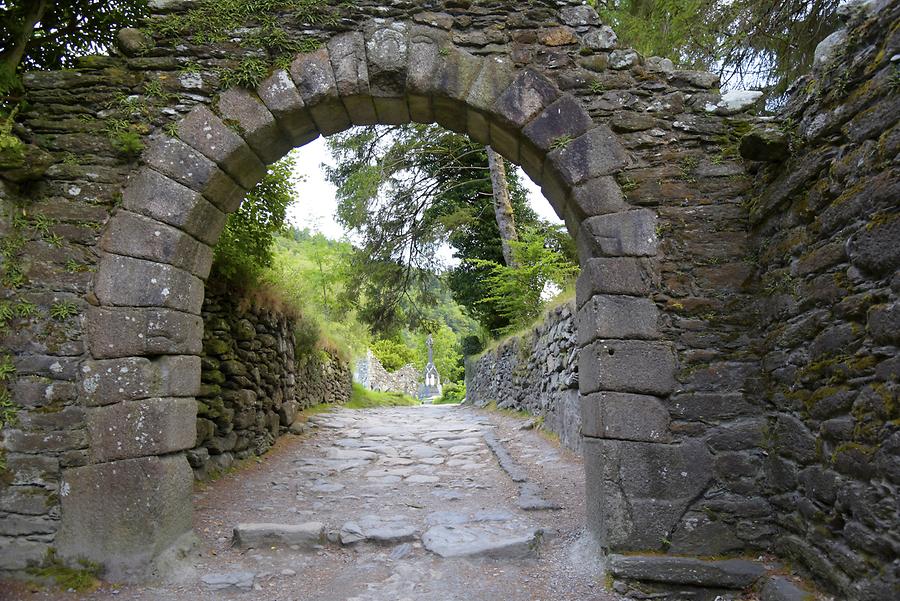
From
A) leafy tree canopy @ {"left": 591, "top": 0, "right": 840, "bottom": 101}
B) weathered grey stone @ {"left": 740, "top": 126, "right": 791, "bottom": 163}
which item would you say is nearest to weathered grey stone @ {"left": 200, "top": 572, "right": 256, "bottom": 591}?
weathered grey stone @ {"left": 740, "top": 126, "right": 791, "bottom": 163}

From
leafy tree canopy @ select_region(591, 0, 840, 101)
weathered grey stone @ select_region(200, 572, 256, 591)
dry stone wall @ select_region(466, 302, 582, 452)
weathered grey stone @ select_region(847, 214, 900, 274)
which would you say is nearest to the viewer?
weathered grey stone @ select_region(847, 214, 900, 274)

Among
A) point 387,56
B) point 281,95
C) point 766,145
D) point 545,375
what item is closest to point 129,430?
point 281,95

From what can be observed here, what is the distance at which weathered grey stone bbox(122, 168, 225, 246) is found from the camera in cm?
392

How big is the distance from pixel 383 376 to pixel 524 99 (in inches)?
884

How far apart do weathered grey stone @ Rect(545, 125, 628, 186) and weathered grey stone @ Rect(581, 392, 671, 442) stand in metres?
1.50

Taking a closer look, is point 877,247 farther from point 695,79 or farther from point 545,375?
point 545,375

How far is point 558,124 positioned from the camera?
4.00 metres

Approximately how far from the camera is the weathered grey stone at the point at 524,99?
4.02 metres

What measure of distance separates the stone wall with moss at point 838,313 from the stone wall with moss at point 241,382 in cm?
530

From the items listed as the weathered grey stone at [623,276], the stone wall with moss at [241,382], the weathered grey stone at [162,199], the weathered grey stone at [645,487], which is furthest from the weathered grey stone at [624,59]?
the stone wall with moss at [241,382]

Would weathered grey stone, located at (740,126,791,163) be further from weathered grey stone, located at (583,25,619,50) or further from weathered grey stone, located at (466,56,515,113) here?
weathered grey stone, located at (466,56,515,113)

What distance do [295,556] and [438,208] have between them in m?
10.3

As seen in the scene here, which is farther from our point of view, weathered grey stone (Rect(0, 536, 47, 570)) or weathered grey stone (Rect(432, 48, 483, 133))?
weathered grey stone (Rect(432, 48, 483, 133))

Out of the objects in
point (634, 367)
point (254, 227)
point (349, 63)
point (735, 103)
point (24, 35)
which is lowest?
point (634, 367)
